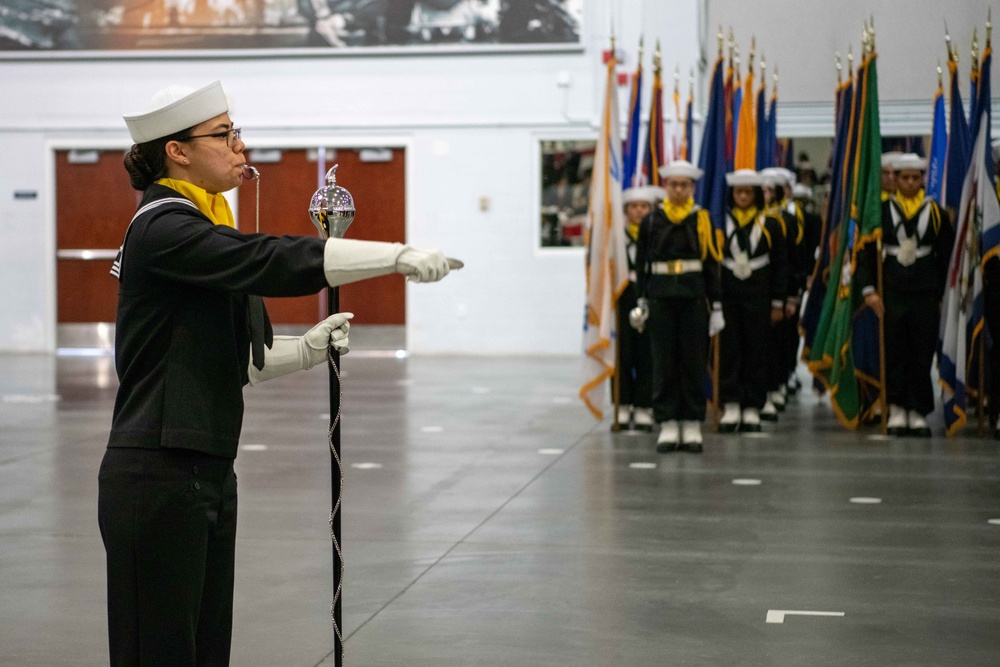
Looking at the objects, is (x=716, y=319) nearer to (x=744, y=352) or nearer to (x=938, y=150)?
(x=744, y=352)

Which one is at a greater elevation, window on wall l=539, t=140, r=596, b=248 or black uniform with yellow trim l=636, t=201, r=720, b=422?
window on wall l=539, t=140, r=596, b=248

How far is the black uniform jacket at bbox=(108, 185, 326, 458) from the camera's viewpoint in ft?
8.96

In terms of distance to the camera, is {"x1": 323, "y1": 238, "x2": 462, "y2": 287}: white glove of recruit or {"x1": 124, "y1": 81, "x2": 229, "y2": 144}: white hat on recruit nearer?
{"x1": 323, "y1": 238, "x2": 462, "y2": 287}: white glove of recruit

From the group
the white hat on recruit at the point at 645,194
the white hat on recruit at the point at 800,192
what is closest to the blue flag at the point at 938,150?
the white hat on recruit at the point at 800,192

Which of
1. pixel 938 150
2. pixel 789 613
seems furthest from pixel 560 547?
pixel 938 150

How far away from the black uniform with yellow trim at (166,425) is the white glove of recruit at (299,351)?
0.71 feet

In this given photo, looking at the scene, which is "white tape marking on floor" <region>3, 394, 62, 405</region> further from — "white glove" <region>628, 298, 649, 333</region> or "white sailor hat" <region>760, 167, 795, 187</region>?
"white sailor hat" <region>760, 167, 795, 187</region>

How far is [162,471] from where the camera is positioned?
9.29 feet

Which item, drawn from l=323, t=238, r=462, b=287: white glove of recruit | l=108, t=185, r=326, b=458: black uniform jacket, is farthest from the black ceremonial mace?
l=323, t=238, r=462, b=287: white glove of recruit

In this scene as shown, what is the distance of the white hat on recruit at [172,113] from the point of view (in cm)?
288

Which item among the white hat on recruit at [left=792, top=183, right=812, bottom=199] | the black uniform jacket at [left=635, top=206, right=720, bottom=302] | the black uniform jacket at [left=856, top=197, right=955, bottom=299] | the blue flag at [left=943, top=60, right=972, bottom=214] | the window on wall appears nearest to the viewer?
the black uniform jacket at [left=635, top=206, right=720, bottom=302]

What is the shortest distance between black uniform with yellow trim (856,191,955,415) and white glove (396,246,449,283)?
8122 millimetres

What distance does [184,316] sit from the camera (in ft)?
9.30

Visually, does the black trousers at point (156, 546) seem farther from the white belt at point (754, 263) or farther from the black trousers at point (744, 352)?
the white belt at point (754, 263)
